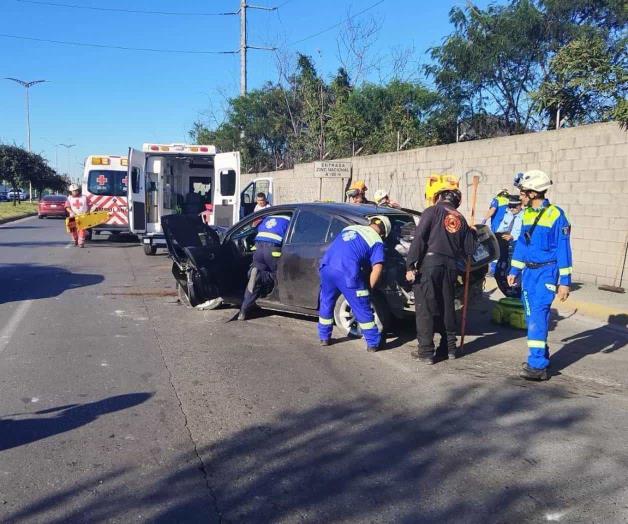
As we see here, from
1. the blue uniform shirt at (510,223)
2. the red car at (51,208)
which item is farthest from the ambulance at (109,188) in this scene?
the red car at (51,208)

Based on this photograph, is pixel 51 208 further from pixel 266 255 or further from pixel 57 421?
pixel 57 421

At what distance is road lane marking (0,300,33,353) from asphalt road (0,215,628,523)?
0.15 feet

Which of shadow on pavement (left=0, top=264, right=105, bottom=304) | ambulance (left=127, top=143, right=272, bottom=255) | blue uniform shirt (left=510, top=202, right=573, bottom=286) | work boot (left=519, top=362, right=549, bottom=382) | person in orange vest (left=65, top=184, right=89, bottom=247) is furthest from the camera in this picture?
person in orange vest (left=65, top=184, right=89, bottom=247)

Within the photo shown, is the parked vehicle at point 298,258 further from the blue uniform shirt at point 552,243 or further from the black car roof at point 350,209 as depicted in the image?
the blue uniform shirt at point 552,243

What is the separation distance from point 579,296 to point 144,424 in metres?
7.24

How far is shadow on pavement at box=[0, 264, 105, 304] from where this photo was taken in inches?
381

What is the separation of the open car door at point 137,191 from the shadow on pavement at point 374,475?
10.9 m

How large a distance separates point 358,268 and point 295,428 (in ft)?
7.28

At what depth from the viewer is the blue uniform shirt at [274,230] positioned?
7.50 m

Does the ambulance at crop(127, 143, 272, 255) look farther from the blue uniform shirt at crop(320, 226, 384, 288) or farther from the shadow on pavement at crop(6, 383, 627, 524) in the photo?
the shadow on pavement at crop(6, 383, 627, 524)

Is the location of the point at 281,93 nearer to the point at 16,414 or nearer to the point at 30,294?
the point at 30,294

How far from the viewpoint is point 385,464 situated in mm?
3799

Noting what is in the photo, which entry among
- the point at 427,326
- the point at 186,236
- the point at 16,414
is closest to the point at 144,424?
the point at 16,414

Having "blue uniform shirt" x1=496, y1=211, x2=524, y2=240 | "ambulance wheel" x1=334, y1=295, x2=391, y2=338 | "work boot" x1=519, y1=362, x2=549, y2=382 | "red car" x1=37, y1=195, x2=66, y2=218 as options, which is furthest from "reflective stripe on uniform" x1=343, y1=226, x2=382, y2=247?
"red car" x1=37, y1=195, x2=66, y2=218
